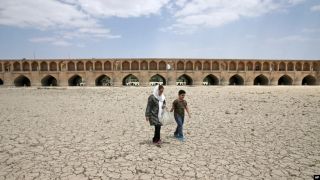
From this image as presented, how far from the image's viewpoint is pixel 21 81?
35875 millimetres

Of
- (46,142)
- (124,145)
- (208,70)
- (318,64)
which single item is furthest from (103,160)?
(318,64)

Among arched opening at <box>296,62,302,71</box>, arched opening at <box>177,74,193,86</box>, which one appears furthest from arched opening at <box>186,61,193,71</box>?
arched opening at <box>296,62,302,71</box>

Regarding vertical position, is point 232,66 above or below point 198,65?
below

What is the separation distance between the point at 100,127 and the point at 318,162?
4828 millimetres

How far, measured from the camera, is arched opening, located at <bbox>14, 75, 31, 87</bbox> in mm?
34531

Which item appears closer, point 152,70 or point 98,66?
point 152,70

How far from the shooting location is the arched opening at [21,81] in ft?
113

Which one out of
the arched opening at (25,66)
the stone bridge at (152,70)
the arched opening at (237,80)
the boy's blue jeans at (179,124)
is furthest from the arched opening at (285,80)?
the arched opening at (25,66)

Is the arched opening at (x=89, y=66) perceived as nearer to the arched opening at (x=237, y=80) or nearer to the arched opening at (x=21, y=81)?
the arched opening at (x=21, y=81)

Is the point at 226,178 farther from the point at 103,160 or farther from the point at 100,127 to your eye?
the point at 100,127

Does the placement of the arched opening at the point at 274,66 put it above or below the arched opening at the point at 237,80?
above

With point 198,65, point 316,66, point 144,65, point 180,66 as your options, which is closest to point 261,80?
point 316,66

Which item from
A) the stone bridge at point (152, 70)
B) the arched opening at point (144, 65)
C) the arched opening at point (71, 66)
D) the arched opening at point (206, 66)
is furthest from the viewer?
the arched opening at point (206, 66)

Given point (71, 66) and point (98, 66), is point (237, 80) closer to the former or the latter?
point (98, 66)
